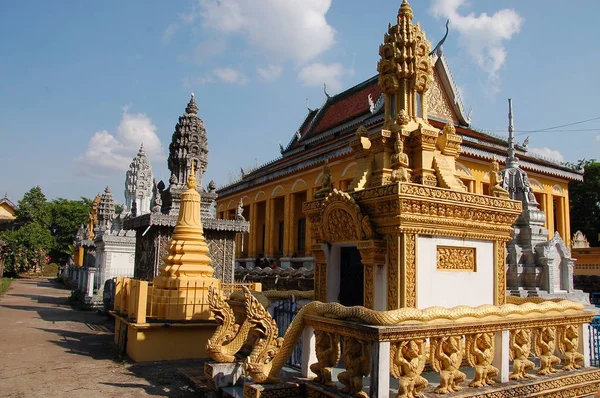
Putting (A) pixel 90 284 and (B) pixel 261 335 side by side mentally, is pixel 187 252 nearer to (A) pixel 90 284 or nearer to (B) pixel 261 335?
(B) pixel 261 335

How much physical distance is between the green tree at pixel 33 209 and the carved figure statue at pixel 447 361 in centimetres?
6173

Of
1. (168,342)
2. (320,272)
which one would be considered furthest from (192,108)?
(320,272)

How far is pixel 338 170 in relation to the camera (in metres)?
26.0

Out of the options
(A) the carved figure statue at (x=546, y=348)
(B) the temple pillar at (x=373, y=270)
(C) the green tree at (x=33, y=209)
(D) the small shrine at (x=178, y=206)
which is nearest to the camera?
(A) the carved figure statue at (x=546, y=348)

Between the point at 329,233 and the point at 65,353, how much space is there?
20.9 feet

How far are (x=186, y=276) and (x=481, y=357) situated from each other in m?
7.01

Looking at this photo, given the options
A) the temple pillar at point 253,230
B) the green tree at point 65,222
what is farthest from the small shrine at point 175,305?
the green tree at point 65,222

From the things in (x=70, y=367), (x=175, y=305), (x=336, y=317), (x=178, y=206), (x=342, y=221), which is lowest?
(x=70, y=367)

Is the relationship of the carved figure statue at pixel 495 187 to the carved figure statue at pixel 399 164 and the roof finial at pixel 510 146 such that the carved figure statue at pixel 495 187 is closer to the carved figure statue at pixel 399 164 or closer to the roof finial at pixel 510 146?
the carved figure statue at pixel 399 164

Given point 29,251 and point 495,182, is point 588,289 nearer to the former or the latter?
point 495,182

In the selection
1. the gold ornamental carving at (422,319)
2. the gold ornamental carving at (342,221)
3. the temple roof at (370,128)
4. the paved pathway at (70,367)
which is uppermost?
the temple roof at (370,128)

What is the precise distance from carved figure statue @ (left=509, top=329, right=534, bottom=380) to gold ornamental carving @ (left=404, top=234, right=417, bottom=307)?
1143 mm

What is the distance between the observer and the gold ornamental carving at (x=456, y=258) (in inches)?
250

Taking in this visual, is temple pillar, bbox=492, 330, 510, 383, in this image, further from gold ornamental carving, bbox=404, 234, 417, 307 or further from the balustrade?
gold ornamental carving, bbox=404, 234, 417, 307
